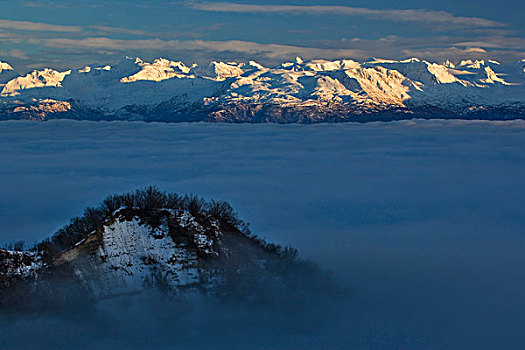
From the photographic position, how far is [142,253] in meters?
88.2

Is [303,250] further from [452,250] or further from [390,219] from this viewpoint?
[390,219]

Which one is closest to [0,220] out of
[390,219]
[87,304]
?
[87,304]

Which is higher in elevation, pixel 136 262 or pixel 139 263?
pixel 136 262

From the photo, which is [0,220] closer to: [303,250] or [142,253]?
[303,250]

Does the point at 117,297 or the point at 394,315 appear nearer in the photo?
the point at 117,297

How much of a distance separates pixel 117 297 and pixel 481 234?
125 m

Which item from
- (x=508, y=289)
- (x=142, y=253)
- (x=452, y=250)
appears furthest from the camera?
(x=452, y=250)

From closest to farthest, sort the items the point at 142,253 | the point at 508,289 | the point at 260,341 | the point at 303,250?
the point at 260,341, the point at 142,253, the point at 508,289, the point at 303,250

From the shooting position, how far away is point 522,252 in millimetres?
147750

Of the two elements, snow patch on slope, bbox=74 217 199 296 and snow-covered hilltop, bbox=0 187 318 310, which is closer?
snow-covered hilltop, bbox=0 187 318 310

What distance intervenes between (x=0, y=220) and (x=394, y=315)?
445ft

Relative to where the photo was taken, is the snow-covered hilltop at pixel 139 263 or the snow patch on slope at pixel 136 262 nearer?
the snow-covered hilltop at pixel 139 263

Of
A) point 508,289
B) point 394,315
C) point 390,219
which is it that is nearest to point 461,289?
point 508,289

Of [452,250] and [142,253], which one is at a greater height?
[142,253]
